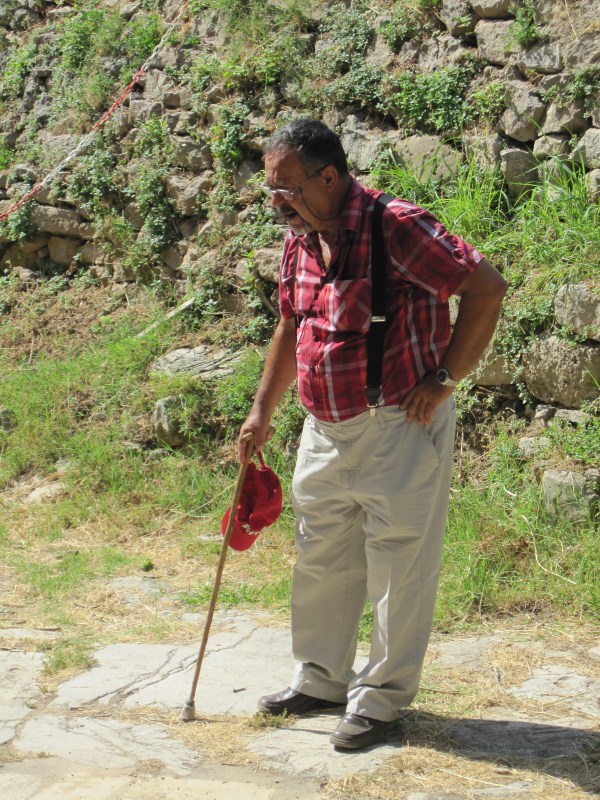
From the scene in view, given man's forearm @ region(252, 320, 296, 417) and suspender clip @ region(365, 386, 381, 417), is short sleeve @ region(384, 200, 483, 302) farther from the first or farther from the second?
man's forearm @ region(252, 320, 296, 417)

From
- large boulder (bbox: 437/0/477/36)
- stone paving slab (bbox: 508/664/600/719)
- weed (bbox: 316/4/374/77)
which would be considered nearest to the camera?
stone paving slab (bbox: 508/664/600/719)

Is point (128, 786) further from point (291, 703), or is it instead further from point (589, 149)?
point (589, 149)

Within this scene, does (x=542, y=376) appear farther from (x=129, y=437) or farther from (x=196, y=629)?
(x=129, y=437)

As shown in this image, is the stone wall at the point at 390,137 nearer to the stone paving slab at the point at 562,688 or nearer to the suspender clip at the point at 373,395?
the stone paving slab at the point at 562,688

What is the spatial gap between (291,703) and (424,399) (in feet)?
3.90

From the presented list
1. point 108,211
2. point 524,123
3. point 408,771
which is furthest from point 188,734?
point 108,211

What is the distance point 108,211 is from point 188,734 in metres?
5.76

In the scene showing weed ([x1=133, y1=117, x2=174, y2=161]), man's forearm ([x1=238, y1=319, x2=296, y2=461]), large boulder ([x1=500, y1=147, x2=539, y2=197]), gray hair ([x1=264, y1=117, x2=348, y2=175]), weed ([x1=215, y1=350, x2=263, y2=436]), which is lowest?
weed ([x1=215, y1=350, x2=263, y2=436])

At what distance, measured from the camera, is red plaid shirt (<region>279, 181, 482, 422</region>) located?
9.83 ft

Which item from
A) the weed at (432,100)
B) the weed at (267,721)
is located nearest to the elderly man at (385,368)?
the weed at (267,721)

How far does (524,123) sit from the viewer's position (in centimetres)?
596

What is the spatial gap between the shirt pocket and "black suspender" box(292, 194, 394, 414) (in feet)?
0.06

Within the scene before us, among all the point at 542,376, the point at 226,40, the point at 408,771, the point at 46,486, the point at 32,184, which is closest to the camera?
the point at 408,771

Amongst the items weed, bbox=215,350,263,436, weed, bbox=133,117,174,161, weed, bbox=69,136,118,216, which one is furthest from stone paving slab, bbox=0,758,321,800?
weed, bbox=69,136,118,216
